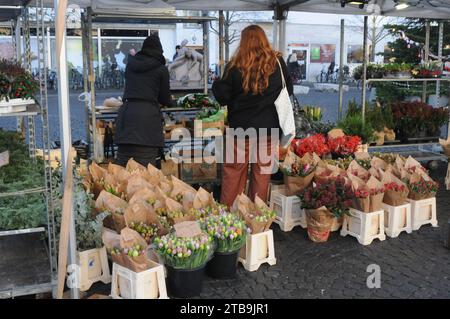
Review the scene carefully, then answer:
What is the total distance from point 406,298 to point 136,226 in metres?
1.78

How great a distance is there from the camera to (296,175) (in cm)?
445

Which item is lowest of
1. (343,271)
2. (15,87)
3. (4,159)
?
(343,271)

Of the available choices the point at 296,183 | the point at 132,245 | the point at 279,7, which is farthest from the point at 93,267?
the point at 279,7

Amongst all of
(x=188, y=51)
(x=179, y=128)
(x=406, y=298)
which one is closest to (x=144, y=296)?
(x=406, y=298)

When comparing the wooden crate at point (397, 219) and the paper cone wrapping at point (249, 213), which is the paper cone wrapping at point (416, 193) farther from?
the paper cone wrapping at point (249, 213)

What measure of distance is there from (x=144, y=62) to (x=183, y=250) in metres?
2.02

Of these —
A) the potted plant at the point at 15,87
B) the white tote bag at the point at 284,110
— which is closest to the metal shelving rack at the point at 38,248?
the potted plant at the point at 15,87

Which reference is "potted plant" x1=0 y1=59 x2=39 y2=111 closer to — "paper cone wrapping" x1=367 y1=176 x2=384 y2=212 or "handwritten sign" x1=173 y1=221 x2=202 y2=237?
"handwritten sign" x1=173 y1=221 x2=202 y2=237

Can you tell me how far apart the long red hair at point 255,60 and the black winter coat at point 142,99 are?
2.77ft

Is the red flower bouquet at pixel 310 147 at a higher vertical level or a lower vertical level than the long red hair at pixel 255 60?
lower

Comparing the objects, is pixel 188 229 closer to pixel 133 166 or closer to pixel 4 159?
pixel 133 166

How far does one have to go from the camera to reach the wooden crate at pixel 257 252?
3.54 metres

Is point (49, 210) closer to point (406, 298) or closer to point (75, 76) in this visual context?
point (406, 298)

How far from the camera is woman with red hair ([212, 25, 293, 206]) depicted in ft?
13.1
